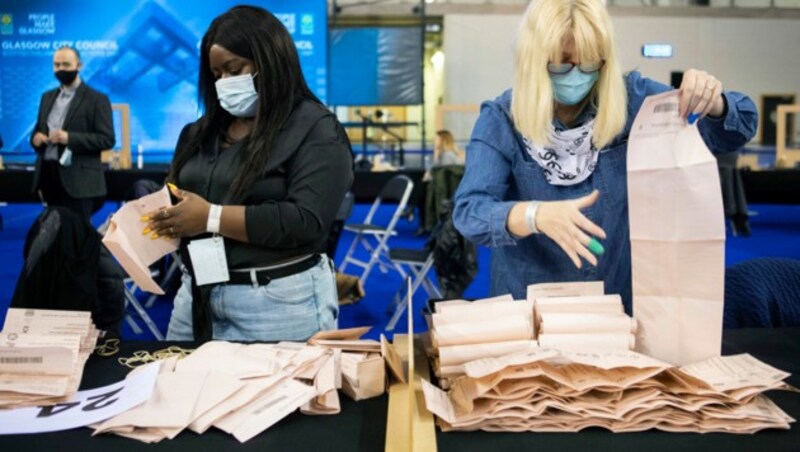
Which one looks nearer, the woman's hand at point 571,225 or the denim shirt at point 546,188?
the woman's hand at point 571,225

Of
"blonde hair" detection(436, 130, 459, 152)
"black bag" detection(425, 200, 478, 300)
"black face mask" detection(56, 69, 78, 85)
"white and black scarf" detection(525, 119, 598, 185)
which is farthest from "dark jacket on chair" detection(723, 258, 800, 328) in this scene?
"blonde hair" detection(436, 130, 459, 152)

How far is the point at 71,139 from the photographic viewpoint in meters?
4.30

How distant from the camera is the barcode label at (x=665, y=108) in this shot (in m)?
1.17

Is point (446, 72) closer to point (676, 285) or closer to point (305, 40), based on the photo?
point (305, 40)

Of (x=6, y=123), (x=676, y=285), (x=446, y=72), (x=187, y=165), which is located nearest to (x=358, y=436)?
(x=676, y=285)

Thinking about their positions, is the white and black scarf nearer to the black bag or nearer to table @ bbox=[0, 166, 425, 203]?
the black bag

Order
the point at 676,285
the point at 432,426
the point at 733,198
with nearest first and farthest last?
the point at 432,426 → the point at 676,285 → the point at 733,198

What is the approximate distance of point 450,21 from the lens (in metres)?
15.3

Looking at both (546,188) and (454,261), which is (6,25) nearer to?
(454,261)

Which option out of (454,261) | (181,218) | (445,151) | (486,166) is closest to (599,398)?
(486,166)

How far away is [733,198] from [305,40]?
5.73 metres

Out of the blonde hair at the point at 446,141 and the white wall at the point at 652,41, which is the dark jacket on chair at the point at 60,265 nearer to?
the blonde hair at the point at 446,141

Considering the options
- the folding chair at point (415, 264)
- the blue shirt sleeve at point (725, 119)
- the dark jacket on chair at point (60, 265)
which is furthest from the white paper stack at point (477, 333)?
the folding chair at point (415, 264)

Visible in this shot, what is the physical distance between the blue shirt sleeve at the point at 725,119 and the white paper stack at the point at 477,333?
51 cm
